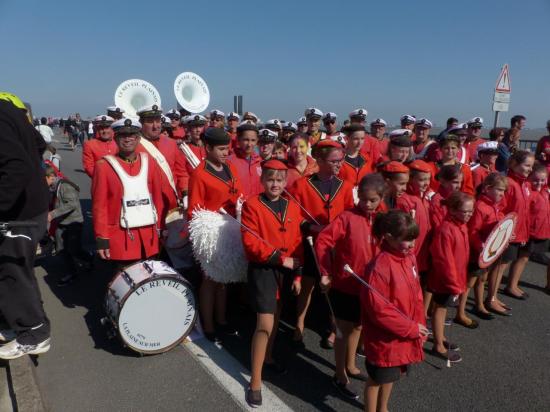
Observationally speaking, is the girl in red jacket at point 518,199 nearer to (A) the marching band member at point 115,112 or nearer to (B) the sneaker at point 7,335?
(B) the sneaker at point 7,335

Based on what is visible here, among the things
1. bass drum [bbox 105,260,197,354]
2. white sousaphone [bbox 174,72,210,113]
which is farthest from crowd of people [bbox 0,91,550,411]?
white sousaphone [bbox 174,72,210,113]

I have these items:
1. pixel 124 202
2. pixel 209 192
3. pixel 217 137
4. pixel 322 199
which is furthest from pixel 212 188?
pixel 322 199

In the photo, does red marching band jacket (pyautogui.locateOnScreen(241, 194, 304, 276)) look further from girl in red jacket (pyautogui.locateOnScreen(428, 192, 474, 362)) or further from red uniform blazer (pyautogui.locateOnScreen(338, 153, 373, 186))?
red uniform blazer (pyautogui.locateOnScreen(338, 153, 373, 186))

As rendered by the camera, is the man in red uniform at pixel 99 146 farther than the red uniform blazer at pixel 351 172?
Yes

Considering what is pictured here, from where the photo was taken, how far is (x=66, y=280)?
16.4 feet

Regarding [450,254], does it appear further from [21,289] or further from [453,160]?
[21,289]

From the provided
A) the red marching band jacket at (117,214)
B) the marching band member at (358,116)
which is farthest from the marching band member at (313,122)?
the red marching band jacket at (117,214)

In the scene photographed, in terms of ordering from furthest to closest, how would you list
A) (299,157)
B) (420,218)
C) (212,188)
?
1. (299,157)
2. (212,188)
3. (420,218)

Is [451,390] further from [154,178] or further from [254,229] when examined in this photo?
[154,178]

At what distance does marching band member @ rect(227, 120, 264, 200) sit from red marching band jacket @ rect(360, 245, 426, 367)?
6.72ft

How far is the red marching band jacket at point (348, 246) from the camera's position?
282 cm

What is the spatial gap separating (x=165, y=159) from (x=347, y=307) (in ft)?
9.15

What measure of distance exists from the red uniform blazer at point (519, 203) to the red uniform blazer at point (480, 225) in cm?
80

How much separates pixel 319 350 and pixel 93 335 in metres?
2.15
